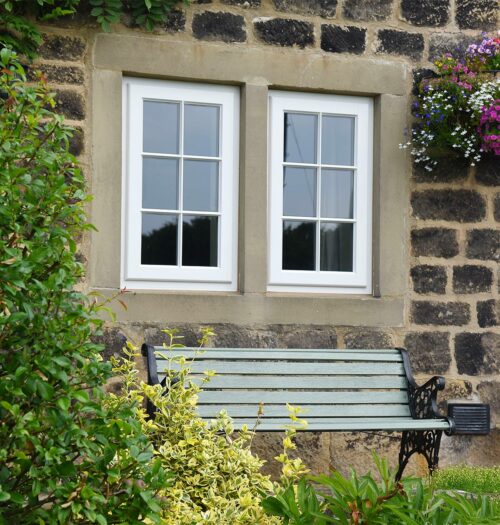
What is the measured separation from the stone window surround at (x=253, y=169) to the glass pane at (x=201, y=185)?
17cm

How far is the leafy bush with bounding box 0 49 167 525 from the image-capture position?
127 inches

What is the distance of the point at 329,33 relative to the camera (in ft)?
21.8

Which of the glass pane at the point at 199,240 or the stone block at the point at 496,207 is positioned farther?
the stone block at the point at 496,207

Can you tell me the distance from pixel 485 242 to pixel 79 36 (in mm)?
2894

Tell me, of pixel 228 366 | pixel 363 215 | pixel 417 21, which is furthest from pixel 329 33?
pixel 228 366

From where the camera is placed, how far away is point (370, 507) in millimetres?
3684

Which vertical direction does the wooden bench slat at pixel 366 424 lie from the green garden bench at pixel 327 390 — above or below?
below

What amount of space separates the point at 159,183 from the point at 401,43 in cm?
183

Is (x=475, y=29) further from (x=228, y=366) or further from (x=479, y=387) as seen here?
(x=228, y=366)

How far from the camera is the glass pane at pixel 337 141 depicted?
6.76 metres

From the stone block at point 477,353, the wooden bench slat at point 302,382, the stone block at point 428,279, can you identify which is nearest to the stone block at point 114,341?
the wooden bench slat at point 302,382

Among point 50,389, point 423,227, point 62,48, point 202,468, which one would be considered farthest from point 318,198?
point 50,389

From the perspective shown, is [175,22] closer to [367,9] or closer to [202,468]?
[367,9]

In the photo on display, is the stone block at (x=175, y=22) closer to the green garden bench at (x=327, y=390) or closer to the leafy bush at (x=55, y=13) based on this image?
the leafy bush at (x=55, y=13)
